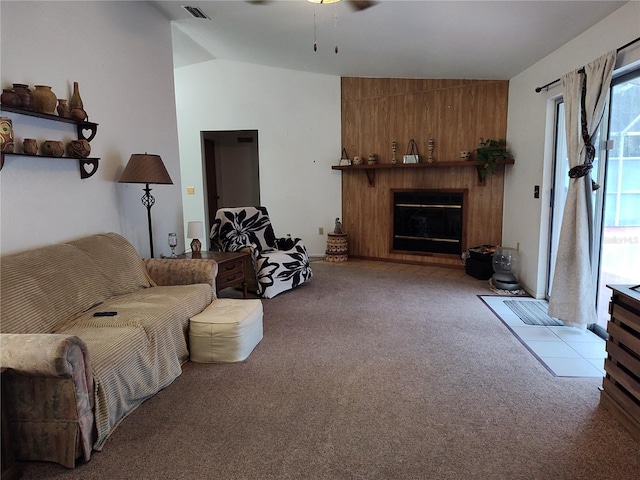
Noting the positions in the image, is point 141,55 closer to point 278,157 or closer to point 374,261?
point 278,157

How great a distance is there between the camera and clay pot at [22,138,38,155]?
2367 mm

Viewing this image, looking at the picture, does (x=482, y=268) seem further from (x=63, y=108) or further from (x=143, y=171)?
(x=63, y=108)

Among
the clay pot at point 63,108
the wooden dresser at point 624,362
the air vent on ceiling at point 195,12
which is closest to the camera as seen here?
the wooden dresser at point 624,362

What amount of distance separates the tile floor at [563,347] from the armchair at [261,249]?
7.00 feet

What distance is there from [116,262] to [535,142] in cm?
413

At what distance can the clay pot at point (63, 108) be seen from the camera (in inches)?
105

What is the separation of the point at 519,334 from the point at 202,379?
2421 millimetres

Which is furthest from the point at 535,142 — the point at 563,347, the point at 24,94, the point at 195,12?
the point at 24,94

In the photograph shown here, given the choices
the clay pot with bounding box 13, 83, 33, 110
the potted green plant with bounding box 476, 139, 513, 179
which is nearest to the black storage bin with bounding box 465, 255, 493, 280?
the potted green plant with bounding box 476, 139, 513, 179

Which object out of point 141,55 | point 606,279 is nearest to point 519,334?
point 606,279

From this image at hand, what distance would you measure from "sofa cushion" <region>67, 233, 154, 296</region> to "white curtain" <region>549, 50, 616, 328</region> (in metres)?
3.26

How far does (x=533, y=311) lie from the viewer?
12.1 ft

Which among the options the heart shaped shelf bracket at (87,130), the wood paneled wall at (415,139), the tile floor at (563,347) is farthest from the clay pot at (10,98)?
the wood paneled wall at (415,139)

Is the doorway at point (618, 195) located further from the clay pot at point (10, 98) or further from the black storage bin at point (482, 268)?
the clay pot at point (10, 98)
